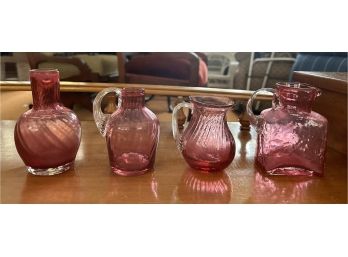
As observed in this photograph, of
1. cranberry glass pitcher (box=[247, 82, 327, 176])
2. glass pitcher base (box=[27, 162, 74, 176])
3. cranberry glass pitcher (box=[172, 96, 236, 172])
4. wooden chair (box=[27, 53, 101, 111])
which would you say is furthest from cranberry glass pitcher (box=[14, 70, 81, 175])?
wooden chair (box=[27, 53, 101, 111])

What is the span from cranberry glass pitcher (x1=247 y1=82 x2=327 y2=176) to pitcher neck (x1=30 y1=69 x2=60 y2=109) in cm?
32

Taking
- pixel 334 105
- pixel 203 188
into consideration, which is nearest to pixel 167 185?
pixel 203 188

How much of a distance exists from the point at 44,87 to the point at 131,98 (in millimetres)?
128

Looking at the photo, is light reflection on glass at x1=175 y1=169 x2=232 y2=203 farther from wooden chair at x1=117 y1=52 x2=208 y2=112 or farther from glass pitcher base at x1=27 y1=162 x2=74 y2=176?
wooden chair at x1=117 y1=52 x2=208 y2=112

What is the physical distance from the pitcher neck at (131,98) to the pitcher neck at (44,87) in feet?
0.33

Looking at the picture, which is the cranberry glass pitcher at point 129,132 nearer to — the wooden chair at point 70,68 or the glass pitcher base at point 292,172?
the glass pitcher base at point 292,172

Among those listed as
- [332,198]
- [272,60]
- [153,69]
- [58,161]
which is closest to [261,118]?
[332,198]

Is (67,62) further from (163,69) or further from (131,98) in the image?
(131,98)

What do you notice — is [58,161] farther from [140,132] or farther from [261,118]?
[261,118]

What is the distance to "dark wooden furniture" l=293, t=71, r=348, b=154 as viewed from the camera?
56cm

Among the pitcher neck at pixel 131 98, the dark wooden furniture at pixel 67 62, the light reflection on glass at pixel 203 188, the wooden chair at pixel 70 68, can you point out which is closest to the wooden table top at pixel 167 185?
the light reflection on glass at pixel 203 188

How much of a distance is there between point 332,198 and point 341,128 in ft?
0.69

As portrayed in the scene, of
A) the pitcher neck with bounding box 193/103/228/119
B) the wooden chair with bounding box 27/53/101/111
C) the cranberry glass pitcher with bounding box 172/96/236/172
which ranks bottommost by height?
the wooden chair with bounding box 27/53/101/111

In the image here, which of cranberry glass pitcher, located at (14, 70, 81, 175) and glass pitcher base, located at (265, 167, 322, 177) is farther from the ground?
cranberry glass pitcher, located at (14, 70, 81, 175)
